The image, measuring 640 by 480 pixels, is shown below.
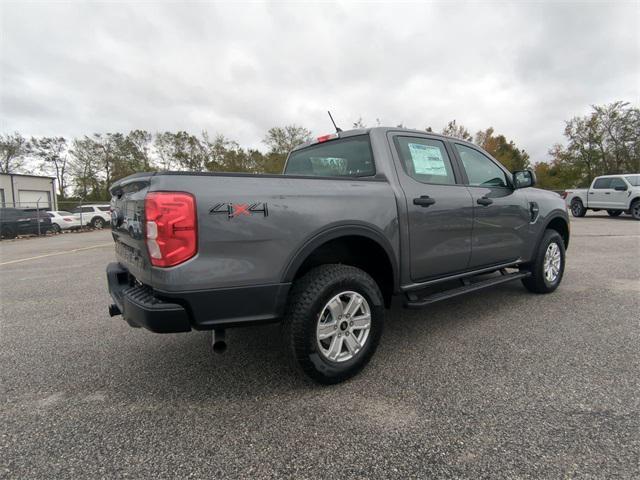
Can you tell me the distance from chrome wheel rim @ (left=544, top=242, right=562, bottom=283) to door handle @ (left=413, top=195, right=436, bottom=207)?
2.29 metres

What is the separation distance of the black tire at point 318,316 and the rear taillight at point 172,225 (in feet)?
2.38

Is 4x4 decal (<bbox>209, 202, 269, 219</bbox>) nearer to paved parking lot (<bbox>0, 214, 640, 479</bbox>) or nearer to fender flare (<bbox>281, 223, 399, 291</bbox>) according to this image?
fender flare (<bbox>281, 223, 399, 291</bbox>)

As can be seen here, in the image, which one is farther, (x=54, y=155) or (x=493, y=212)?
(x=54, y=155)

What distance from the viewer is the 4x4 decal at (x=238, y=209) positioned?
2.00 metres

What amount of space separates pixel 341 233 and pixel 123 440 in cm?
171

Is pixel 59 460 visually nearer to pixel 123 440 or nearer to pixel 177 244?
pixel 123 440

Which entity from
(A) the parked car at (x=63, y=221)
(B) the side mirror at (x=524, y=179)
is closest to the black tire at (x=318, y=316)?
(B) the side mirror at (x=524, y=179)

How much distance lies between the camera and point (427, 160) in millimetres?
3258

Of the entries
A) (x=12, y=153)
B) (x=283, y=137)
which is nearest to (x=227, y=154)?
(x=283, y=137)

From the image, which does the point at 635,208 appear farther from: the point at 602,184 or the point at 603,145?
the point at 603,145

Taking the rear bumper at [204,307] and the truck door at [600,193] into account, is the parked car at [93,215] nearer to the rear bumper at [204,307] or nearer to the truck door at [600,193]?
the rear bumper at [204,307]

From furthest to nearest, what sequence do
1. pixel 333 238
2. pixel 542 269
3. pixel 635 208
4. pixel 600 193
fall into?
1. pixel 600 193
2. pixel 635 208
3. pixel 542 269
4. pixel 333 238

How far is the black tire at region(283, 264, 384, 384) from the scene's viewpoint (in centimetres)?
226

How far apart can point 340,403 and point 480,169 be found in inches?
109
